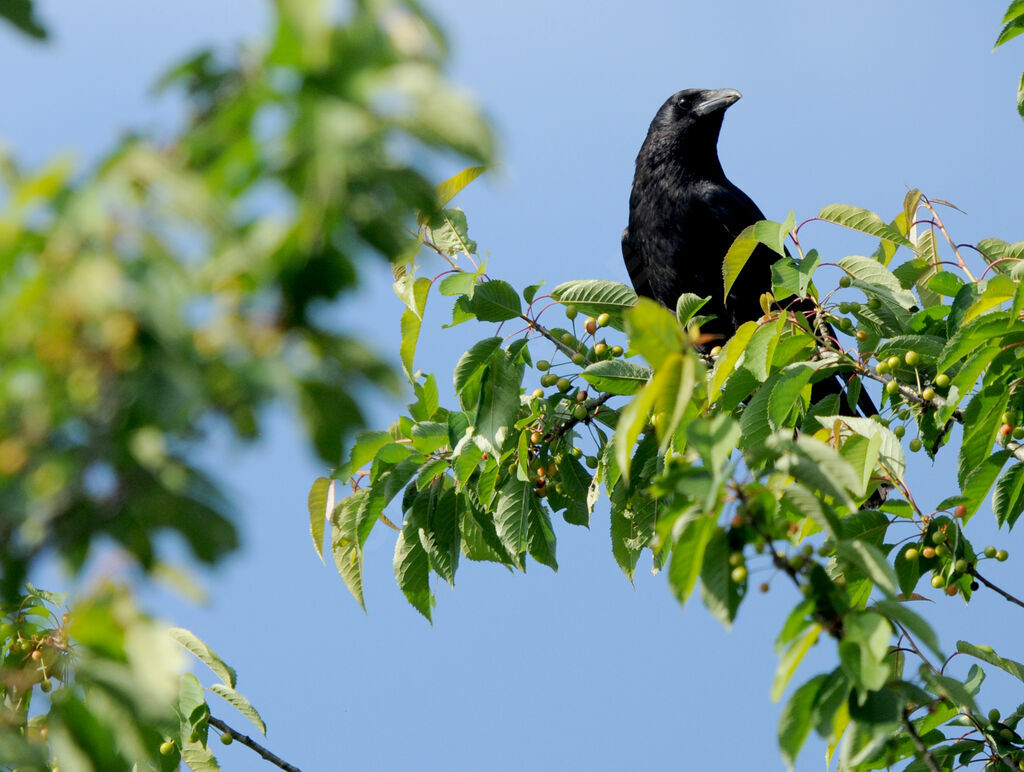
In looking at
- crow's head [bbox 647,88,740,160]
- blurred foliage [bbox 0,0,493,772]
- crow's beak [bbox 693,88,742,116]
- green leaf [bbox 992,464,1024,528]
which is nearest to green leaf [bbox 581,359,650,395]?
green leaf [bbox 992,464,1024,528]

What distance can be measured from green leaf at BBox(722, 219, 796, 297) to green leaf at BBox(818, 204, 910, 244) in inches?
17.9

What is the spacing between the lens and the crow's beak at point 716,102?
5.77m

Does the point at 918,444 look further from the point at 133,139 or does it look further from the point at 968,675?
the point at 133,139


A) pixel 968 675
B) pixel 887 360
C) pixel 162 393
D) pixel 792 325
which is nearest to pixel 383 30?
pixel 162 393

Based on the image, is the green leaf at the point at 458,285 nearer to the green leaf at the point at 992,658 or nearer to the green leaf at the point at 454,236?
the green leaf at the point at 454,236

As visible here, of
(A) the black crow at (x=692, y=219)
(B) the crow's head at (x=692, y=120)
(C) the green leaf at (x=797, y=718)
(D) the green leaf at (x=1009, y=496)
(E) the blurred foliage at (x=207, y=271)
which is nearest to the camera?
(E) the blurred foliage at (x=207, y=271)

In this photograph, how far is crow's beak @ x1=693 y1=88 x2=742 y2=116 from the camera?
577cm

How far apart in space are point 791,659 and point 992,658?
134cm

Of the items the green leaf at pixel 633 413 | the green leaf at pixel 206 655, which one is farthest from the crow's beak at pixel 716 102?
the green leaf at pixel 633 413

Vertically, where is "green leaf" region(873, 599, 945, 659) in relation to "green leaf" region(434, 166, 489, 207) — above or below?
below

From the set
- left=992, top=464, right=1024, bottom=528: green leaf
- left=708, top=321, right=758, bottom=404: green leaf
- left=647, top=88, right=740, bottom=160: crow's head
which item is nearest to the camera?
left=708, top=321, right=758, bottom=404: green leaf

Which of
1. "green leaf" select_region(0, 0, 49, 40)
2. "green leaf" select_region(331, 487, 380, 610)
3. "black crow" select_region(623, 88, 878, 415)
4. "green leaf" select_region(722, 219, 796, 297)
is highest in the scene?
"black crow" select_region(623, 88, 878, 415)

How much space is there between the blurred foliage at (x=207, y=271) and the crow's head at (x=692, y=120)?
504 centimetres

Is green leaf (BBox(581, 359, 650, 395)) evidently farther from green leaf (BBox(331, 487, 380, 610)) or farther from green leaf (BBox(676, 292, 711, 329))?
green leaf (BBox(331, 487, 380, 610))
